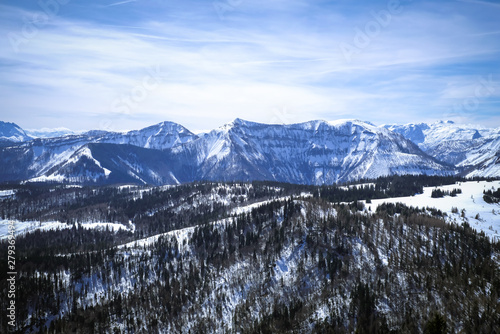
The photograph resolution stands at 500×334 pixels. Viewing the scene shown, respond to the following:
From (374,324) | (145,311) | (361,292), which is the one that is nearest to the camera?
(374,324)

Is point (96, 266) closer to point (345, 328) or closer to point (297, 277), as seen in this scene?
point (297, 277)

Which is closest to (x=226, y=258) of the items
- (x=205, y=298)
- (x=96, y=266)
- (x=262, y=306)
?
(x=205, y=298)

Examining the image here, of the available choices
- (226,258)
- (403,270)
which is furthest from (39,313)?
(403,270)

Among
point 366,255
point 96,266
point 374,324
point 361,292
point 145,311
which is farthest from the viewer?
point 96,266

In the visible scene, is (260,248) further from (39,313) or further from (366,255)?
(39,313)

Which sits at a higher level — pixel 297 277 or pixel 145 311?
pixel 297 277

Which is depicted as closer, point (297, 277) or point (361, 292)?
point (361, 292)

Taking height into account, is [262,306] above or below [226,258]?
below

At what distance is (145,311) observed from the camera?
15912cm

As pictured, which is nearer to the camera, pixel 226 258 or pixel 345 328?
pixel 345 328

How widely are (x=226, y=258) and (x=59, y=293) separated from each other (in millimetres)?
86136

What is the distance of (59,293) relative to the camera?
16688cm

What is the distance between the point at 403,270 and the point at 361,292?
30.2m

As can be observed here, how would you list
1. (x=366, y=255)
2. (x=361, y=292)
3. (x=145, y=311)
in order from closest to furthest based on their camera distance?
(x=361, y=292) → (x=145, y=311) → (x=366, y=255)
